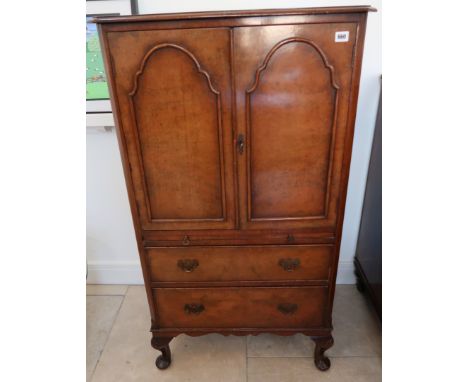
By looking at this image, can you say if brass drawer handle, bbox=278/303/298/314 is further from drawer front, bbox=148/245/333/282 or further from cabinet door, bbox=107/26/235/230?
cabinet door, bbox=107/26/235/230

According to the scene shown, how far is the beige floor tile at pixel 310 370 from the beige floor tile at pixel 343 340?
1.4 inches

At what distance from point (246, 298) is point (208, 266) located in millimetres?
251

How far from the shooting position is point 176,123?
1222 mm

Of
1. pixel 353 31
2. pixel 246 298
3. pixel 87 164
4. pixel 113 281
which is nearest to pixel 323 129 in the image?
pixel 353 31

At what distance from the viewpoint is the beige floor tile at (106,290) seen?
2230mm

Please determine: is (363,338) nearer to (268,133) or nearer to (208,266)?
(208,266)

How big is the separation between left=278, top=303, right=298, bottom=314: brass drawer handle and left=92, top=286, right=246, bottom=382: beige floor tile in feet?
1.38

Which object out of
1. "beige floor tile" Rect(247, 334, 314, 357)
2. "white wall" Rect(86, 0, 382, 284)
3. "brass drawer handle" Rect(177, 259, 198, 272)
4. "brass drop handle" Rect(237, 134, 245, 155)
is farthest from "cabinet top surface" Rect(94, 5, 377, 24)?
"beige floor tile" Rect(247, 334, 314, 357)

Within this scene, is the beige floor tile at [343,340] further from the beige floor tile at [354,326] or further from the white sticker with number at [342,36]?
the white sticker with number at [342,36]

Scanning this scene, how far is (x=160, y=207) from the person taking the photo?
4.49 ft

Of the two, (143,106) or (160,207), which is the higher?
(143,106)

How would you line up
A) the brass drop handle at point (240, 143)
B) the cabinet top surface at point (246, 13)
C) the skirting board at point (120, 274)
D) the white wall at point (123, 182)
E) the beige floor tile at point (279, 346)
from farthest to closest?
the skirting board at point (120, 274) < the beige floor tile at point (279, 346) < the white wall at point (123, 182) < the brass drop handle at point (240, 143) < the cabinet top surface at point (246, 13)

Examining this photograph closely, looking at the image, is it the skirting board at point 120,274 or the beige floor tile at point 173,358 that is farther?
the skirting board at point 120,274

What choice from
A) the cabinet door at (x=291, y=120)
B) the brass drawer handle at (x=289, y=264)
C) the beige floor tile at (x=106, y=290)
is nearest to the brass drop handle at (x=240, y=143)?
the cabinet door at (x=291, y=120)
